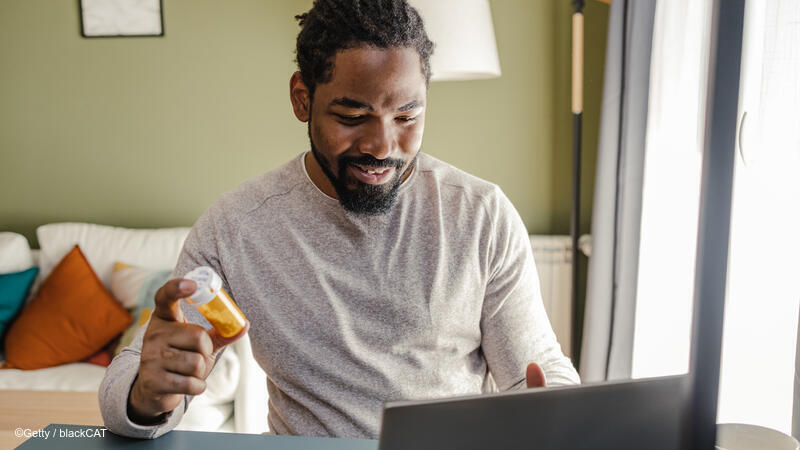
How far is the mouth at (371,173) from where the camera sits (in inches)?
41.9

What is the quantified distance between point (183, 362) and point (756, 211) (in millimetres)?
1114

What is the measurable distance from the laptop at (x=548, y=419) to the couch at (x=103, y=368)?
159 centimetres

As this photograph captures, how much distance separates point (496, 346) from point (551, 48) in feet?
5.62

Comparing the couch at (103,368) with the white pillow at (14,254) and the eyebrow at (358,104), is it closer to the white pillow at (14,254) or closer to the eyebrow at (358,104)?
the white pillow at (14,254)

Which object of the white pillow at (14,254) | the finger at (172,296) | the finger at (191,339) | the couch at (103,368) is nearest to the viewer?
the finger at (172,296)

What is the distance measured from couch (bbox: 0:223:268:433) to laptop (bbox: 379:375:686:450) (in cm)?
159

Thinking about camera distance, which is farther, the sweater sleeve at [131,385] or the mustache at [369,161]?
the mustache at [369,161]

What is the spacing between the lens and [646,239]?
6.10 feet

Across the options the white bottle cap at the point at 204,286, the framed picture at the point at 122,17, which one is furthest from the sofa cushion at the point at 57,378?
the white bottle cap at the point at 204,286

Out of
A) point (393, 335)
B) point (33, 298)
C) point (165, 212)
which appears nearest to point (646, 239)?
point (393, 335)

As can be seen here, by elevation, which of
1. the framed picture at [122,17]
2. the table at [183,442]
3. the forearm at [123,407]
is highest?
the framed picture at [122,17]

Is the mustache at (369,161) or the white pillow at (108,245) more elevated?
the mustache at (369,161)

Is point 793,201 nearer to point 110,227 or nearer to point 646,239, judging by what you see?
point 646,239

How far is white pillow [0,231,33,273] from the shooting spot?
256cm
